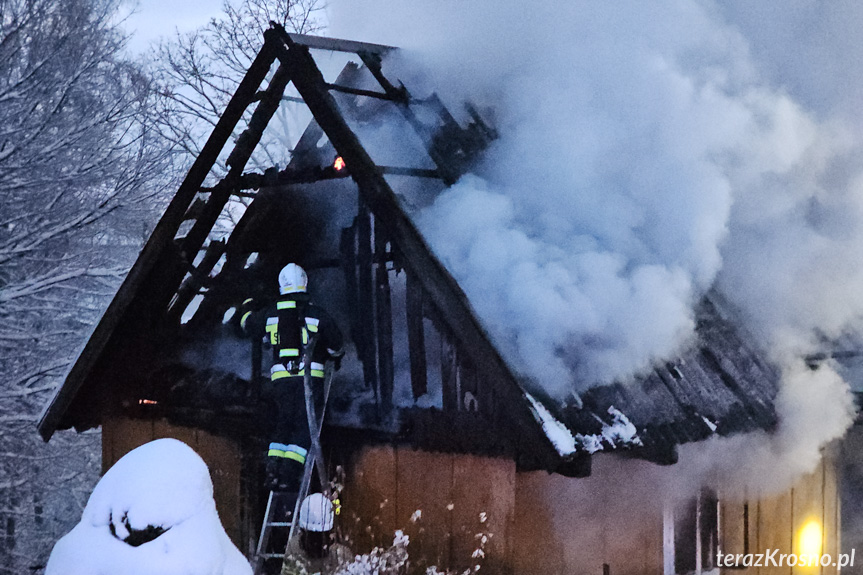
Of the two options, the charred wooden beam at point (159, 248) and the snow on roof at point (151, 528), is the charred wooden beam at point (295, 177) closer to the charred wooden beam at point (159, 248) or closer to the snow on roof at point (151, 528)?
the charred wooden beam at point (159, 248)

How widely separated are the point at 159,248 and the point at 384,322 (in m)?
1.98

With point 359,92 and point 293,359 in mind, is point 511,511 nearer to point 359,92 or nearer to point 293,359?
point 293,359

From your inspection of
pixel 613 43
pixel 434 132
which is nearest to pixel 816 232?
pixel 613 43

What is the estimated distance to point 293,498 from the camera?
243 inches

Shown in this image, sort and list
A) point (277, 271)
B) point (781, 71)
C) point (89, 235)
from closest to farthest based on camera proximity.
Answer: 1. point (277, 271)
2. point (781, 71)
3. point (89, 235)

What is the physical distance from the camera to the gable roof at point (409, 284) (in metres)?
5.09

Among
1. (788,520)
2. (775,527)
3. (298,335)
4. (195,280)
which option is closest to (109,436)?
(195,280)

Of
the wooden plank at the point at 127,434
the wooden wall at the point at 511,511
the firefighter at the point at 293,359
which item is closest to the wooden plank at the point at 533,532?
the wooden wall at the point at 511,511

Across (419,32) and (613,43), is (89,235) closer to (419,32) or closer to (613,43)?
(419,32)

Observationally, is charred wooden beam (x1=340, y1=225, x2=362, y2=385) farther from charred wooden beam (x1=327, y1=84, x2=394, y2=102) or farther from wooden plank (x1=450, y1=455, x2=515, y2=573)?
wooden plank (x1=450, y1=455, x2=515, y2=573)

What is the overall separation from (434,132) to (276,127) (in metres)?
10.7

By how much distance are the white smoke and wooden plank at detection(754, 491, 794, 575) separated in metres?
0.57

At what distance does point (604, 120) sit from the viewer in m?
7.07

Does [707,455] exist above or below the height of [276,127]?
below
